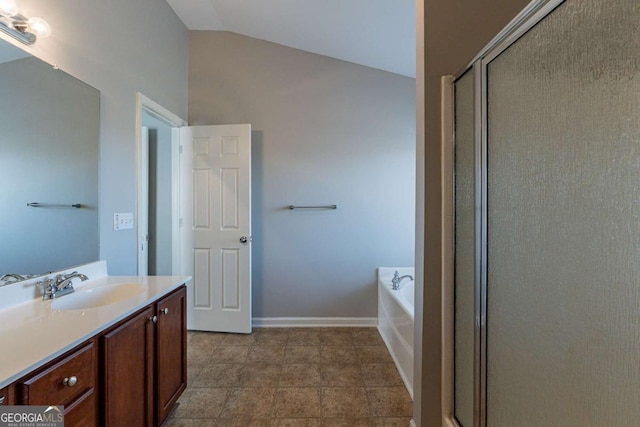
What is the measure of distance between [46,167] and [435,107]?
1.91 meters

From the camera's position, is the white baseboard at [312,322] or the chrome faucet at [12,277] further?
the white baseboard at [312,322]

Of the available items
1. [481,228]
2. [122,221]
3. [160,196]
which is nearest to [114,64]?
[122,221]

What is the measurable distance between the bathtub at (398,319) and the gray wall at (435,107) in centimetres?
43

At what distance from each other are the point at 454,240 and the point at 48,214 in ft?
6.49

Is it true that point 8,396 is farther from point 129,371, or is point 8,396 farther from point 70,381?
point 129,371

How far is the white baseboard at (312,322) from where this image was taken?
9.32 feet

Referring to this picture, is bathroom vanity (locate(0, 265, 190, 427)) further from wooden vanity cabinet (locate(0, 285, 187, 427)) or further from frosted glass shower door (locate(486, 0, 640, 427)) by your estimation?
frosted glass shower door (locate(486, 0, 640, 427))

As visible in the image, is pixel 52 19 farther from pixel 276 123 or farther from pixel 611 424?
pixel 611 424

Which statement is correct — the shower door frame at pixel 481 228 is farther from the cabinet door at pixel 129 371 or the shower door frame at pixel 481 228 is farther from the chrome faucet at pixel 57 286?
the chrome faucet at pixel 57 286

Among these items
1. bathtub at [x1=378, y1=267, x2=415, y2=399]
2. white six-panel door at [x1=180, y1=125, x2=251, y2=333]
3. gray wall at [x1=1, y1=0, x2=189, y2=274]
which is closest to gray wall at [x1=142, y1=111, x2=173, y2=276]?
white six-panel door at [x1=180, y1=125, x2=251, y2=333]

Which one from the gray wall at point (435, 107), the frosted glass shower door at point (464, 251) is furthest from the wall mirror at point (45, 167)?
the frosted glass shower door at point (464, 251)

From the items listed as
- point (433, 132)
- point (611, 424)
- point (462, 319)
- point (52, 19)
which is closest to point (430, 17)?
point (433, 132)

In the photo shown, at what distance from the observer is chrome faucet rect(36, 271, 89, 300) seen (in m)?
1.27

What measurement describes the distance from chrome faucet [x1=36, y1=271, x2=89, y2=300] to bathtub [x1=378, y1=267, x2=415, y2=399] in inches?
75.3
